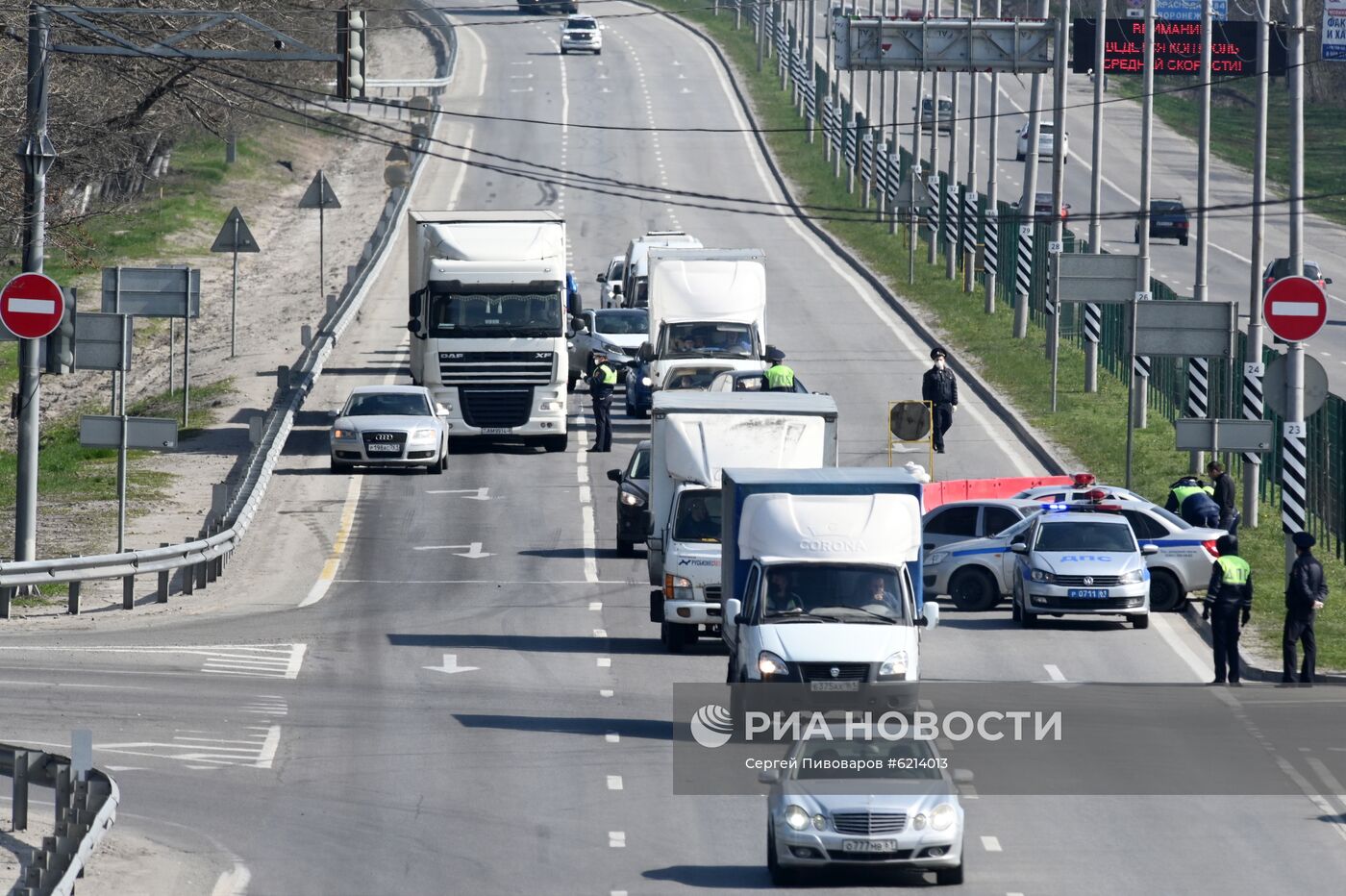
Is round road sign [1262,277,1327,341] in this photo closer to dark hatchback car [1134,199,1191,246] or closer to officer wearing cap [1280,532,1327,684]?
officer wearing cap [1280,532,1327,684]

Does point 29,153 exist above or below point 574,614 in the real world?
above

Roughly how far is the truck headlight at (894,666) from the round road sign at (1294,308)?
8.32 m

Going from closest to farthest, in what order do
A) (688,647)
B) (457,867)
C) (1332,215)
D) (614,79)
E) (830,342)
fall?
(457,867), (688,647), (830,342), (1332,215), (614,79)

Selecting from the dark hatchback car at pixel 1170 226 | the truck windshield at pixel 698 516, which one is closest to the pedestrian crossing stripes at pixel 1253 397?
the truck windshield at pixel 698 516

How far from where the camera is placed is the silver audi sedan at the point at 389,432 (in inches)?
1515

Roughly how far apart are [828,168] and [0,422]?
42.6 metres

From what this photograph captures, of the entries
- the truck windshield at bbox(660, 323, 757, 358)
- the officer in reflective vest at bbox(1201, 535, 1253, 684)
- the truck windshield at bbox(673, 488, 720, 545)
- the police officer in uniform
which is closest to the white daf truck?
the truck windshield at bbox(673, 488, 720, 545)

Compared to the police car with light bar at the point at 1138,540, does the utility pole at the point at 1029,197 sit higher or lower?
higher

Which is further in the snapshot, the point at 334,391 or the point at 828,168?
the point at 828,168

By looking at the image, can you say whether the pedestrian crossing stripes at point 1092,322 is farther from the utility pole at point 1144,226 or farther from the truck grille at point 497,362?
the truck grille at point 497,362

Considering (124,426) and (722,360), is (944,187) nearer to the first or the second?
(722,360)

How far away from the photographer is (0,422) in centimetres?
4838

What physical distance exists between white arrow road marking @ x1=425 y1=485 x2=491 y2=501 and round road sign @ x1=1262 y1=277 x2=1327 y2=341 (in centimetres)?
1475

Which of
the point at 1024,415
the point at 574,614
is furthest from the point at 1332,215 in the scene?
the point at 574,614
